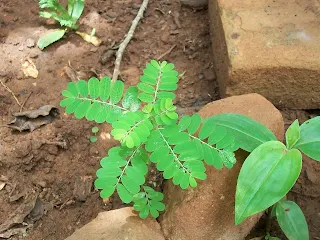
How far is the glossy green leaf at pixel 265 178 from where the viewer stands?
195 centimetres

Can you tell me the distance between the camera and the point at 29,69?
3.00 meters

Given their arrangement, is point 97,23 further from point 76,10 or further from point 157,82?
Result: point 157,82

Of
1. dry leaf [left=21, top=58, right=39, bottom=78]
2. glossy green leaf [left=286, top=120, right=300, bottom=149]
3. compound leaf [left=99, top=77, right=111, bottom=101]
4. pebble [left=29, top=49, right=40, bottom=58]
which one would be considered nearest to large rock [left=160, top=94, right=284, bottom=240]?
glossy green leaf [left=286, top=120, right=300, bottom=149]

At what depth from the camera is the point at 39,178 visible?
8.41 ft

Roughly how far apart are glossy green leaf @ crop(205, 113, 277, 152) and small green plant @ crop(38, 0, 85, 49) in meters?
1.38

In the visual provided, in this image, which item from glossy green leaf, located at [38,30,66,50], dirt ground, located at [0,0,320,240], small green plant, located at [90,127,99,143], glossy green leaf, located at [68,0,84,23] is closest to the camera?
dirt ground, located at [0,0,320,240]

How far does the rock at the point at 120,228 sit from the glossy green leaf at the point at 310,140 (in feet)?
2.36

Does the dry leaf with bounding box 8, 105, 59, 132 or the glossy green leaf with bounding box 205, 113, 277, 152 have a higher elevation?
the glossy green leaf with bounding box 205, 113, 277, 152

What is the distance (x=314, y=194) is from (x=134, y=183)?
103cm

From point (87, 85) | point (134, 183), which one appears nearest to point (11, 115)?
point (87, 85)

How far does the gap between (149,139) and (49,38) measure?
4.65ft

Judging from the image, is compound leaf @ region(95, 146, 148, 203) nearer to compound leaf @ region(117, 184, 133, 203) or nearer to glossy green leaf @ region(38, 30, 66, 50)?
compound leaf @ region(117, 184, 133, 203)

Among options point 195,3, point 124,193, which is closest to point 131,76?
point 195,3

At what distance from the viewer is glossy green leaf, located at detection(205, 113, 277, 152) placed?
214 centimetres
